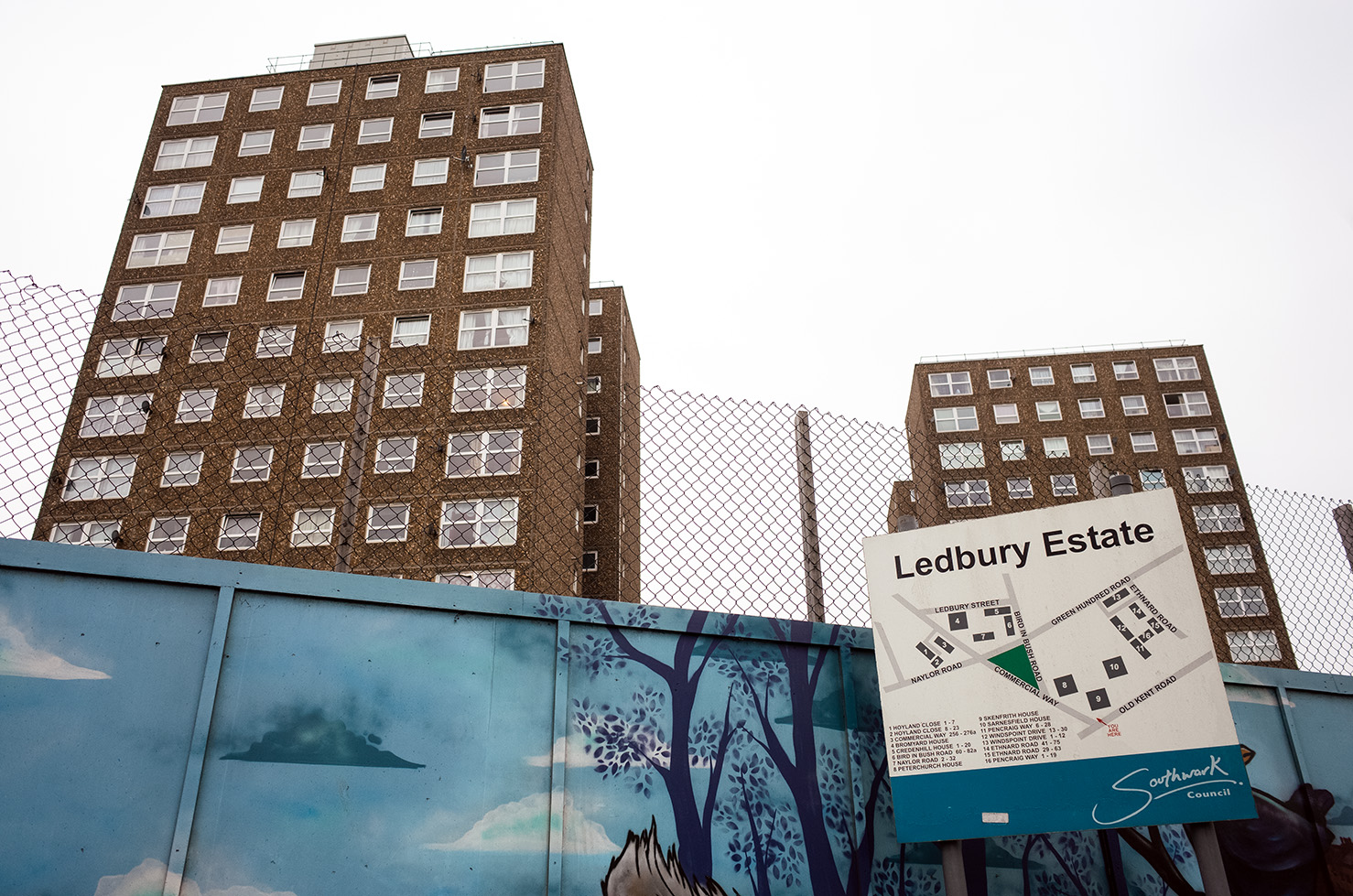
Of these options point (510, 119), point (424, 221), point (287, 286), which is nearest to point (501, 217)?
point (424, 221)

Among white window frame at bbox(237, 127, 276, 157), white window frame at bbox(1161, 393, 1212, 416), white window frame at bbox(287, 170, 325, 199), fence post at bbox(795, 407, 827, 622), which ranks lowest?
fence post at bbox(795, 407, 827, 622)

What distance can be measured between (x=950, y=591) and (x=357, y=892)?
10.5 feet

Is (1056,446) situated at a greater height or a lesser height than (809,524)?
greater

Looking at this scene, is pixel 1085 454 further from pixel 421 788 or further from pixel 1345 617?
pixel 421 788

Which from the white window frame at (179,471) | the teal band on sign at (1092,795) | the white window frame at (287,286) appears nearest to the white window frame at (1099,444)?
the white window frame at (287,286)

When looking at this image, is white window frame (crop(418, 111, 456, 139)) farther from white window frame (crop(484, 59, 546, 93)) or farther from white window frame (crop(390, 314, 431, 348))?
white window frame (crop(390, 314, 431, 348))

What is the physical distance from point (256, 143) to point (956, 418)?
1745 inches

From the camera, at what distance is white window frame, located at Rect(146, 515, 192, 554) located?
116ft

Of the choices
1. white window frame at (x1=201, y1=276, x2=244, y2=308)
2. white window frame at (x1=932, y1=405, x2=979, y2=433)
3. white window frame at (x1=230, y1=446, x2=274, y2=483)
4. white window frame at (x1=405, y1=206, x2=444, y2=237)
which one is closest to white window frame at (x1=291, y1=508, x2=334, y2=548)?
white window frame at (x1=230, y1=446, x2=274, y2=483)

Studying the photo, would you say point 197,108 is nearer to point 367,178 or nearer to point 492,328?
point 367,178

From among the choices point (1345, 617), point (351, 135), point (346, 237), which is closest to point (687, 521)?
point (1345, 617)

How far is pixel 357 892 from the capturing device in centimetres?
429

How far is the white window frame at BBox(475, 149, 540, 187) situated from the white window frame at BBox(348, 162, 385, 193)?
14.4 ft

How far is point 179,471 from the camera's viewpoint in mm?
37062
